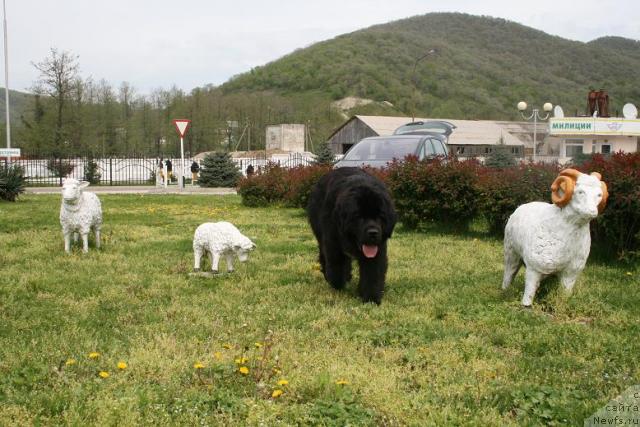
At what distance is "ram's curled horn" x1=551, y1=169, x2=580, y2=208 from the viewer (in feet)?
18.0

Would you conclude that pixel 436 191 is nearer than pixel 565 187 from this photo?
No

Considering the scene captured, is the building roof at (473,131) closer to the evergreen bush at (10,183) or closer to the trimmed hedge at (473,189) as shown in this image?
the evergreen bush at (10,183)

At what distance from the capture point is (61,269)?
7.59m

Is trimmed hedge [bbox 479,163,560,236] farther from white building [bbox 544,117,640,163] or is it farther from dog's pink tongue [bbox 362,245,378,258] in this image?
white building [bbox 544,117,640,163]

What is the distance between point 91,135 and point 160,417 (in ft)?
154

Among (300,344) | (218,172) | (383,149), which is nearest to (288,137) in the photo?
(218,172)

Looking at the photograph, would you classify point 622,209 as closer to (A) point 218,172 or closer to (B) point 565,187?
(B) point 565,187

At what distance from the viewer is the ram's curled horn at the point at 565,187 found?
5.49 m

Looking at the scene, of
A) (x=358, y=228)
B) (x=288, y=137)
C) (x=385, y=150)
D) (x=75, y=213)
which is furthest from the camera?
(x=288, y=137)

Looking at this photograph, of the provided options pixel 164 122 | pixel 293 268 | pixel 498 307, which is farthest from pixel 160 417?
pixel 164 122

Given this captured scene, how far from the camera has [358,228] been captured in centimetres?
565

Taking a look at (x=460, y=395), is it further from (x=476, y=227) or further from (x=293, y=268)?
(x=476, y=227)

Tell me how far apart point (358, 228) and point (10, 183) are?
14.5 metres

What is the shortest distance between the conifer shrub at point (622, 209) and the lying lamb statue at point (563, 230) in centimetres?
231
